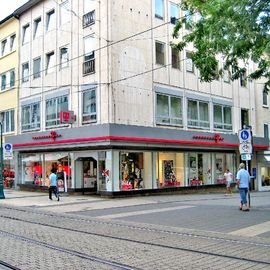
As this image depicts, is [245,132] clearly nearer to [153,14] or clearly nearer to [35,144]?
[153,14]

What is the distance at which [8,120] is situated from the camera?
3412 centimetres

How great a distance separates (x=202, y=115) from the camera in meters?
31.1

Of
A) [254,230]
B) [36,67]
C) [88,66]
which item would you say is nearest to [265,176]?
[88,66]

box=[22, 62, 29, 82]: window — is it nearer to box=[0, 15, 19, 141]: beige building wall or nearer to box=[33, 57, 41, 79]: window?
box=[0, 15, 19, 141]: beige building wall

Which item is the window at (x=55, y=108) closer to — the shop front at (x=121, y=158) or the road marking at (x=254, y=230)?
the shop front at (x=121, y=158)

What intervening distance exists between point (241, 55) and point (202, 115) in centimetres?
1905

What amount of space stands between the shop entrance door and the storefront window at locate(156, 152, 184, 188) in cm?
401

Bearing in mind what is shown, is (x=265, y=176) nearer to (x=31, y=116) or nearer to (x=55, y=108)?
(x=55, y=108)

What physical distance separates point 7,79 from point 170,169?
15.5 m

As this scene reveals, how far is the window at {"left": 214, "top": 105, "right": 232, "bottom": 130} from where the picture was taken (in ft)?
106

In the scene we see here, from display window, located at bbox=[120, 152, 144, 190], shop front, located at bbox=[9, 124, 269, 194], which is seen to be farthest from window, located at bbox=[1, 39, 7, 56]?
display window, located at bbox=[120, 152, 144, 190]

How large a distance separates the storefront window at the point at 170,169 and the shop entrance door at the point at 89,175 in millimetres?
4009

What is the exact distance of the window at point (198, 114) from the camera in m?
30.1

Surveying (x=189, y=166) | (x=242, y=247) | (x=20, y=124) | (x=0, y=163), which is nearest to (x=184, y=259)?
(x=242, y=247)
